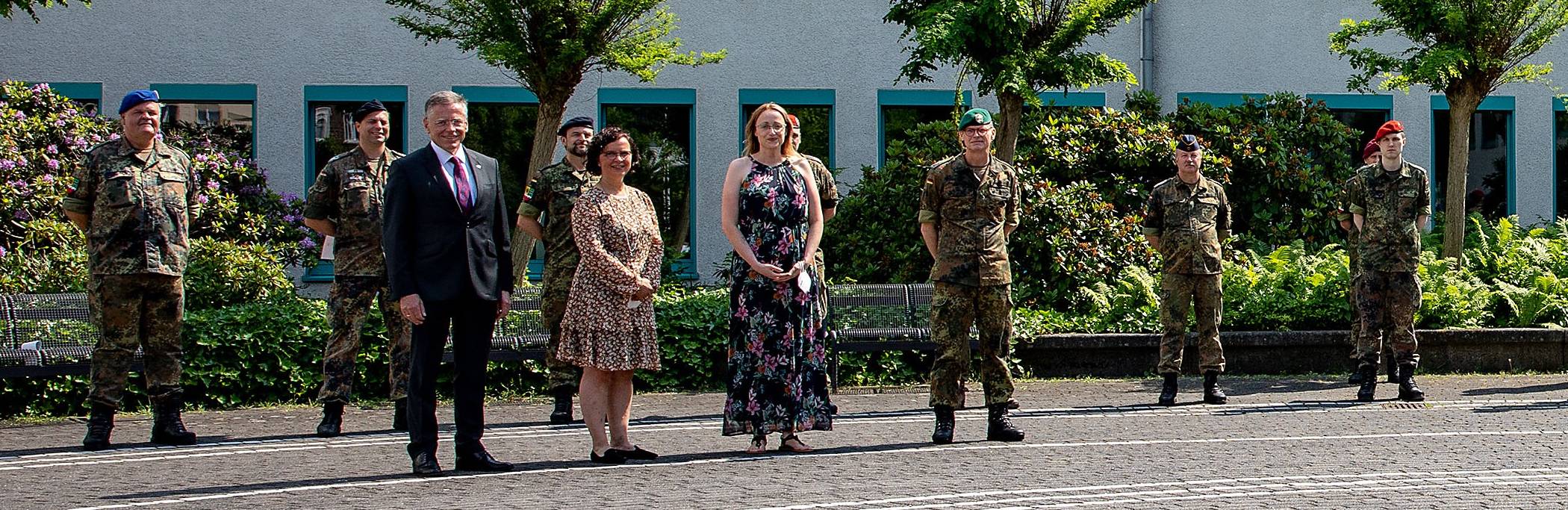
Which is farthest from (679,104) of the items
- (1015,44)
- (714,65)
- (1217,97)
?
(1015,44)

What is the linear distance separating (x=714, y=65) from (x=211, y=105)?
543 cm

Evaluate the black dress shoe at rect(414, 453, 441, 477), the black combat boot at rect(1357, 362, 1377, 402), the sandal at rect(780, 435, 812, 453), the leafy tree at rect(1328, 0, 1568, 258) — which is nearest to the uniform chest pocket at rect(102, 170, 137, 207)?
the black dress shoe at rect(414, 453, 441, 477)

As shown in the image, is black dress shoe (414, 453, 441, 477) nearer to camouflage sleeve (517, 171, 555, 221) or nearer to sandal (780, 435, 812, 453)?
sandal (780, 435, 812, 453)

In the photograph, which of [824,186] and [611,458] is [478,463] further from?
[824,186]

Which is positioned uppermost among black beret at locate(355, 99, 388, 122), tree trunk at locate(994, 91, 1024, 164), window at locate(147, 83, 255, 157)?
window at locate(147, 83, 255, 157)

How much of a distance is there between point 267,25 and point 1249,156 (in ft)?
33.8

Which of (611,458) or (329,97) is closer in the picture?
(611,458)

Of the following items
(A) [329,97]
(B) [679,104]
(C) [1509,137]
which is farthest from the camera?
(C) [1509,137]

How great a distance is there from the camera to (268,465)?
8.52 meters

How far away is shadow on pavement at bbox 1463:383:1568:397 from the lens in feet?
39.4

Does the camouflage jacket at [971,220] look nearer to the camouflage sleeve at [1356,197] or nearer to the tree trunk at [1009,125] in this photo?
the camouflage sleeve at [1356,197]

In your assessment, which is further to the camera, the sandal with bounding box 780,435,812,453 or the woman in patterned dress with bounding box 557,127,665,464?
the sandal with bounding box 780,435,812,453

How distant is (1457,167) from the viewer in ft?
50.1

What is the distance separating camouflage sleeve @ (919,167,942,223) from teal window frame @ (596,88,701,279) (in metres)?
10.0
